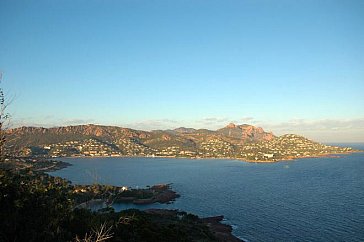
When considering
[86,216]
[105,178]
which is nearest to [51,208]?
[86,216]

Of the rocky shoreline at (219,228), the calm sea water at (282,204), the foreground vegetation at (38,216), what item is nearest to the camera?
the foreground vegetation at (38,216)

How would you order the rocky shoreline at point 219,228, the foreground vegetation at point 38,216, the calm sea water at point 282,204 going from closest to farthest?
the foreground vegetation at point 38,216 → the rocky shoreline at point 219,228 → the calm sea water at point 282,204

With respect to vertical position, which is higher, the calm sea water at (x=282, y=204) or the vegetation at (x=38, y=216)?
the vegetation at (x=38, y=216)

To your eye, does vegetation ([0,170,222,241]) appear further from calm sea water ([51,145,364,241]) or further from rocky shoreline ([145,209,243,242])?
rocky shoreline ([145,209,243,242])

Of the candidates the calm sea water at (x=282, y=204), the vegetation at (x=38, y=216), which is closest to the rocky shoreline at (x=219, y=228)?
the calm sea water at (x=282, y=204)

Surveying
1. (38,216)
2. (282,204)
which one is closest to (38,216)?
(38,216)

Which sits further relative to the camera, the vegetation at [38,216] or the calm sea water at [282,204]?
the calm sea water at [282,204]

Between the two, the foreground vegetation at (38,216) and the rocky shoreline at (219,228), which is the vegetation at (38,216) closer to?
the foreground vegetation at (38,216)

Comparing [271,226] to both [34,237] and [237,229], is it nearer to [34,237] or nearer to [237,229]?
[237,229]

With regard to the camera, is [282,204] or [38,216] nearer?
[38,216]

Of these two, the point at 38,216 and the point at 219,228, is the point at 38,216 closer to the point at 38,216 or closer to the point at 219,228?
the point at 38,216

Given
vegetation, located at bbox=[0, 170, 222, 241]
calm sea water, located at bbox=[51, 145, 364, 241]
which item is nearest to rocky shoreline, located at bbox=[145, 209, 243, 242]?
calm sea water, located at bbox=[51, 145, 364, 241]
